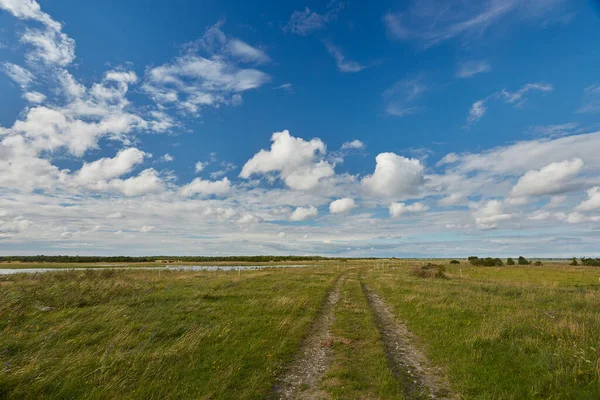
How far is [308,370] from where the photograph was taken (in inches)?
360

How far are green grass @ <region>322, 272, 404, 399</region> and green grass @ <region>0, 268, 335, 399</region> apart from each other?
172cm

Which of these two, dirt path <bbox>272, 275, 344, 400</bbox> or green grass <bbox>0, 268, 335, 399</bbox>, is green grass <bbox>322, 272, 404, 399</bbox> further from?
green grass <bbox>0, 268, 335, 399</bbox>

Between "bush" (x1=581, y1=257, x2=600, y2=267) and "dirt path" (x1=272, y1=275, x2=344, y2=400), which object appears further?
"bush" (x1=581, y1=257, x2=600, y2=267)

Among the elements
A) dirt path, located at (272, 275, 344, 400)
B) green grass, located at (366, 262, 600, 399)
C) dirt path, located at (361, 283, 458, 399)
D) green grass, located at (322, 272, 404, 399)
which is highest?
green grass, located at (366, 262, 600, 399)

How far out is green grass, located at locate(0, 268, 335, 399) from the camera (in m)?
7.39

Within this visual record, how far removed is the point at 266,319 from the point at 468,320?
10570mm

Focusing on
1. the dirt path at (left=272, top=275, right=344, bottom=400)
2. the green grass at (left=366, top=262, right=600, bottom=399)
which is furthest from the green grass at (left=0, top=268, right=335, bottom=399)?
the green grass at (left=366, top=262, right=600, bottom=399)

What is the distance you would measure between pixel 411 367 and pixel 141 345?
9521 mm

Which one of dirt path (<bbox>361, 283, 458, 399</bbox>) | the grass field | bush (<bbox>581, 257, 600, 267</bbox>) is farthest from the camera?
bush (<bbox>581, 257, 600, 267</bbox>)

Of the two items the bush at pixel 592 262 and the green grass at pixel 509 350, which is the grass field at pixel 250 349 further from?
the bush at pixel 592 262

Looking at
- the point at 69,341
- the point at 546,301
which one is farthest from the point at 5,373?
the point at 546,301

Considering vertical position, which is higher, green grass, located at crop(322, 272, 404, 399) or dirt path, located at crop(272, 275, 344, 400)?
green grass, located at crop(322, 272, 404, 399)

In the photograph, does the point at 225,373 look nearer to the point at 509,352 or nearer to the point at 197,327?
the point at 197,327

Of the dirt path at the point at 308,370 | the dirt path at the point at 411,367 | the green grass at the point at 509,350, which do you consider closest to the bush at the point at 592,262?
the green grass at the point at 509,350
